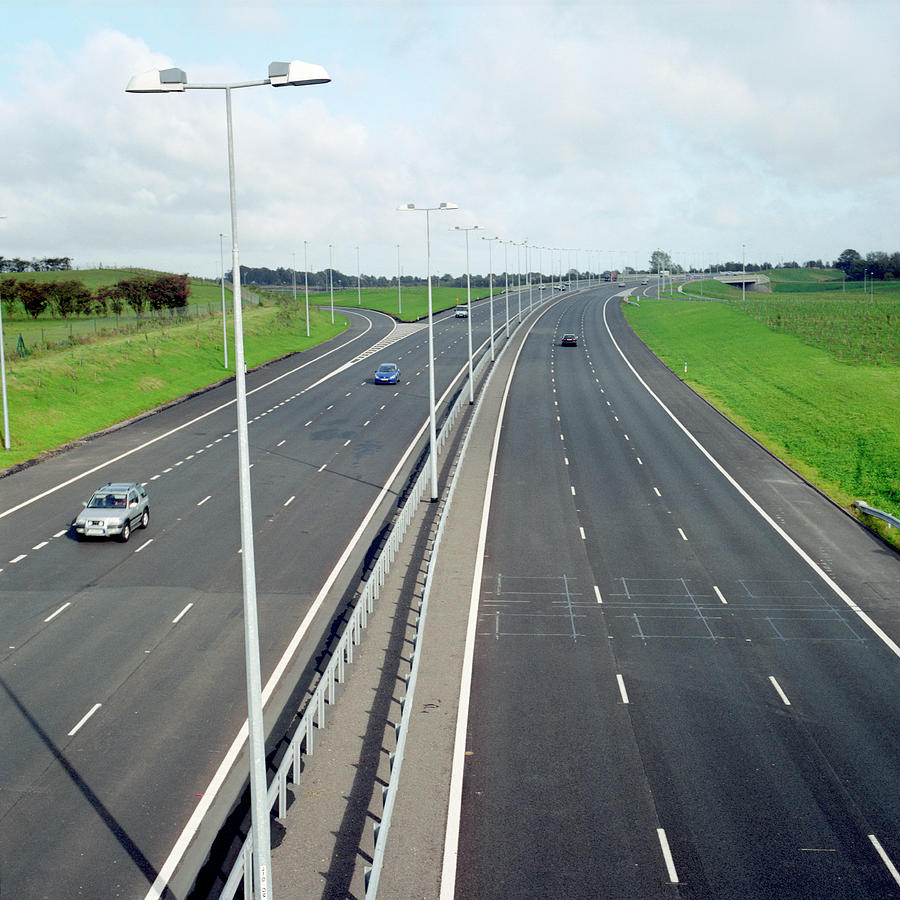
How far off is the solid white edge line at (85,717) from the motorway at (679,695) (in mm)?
7494

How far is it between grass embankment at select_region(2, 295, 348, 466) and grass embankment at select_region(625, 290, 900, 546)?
3511 cm

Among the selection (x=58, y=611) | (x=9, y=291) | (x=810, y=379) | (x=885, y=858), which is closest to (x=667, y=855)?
(x=885, y=858)

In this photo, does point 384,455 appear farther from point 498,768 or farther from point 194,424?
point 498,768

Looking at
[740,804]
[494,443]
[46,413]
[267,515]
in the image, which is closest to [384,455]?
[494,443]

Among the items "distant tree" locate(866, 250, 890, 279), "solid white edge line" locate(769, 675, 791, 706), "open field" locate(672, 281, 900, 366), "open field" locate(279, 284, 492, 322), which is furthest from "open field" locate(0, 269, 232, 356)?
"distant tree" locate(866, 250, 890, 279)

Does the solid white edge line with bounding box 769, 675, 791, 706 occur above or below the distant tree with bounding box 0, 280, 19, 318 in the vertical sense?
below

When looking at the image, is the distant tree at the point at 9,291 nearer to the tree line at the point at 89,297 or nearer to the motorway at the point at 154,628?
the tree line at the point at 89,297

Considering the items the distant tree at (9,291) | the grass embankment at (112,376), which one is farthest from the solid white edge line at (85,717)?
the distant tree at (9,291)

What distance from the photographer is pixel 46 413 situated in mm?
49812

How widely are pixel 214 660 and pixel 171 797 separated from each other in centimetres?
567

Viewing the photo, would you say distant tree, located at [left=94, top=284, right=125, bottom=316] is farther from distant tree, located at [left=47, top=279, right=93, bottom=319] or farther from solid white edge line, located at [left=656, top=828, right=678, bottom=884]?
solid white edge line, located at [left=656, top=828, right=678, bottom=884]

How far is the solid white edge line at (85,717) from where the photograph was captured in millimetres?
17875

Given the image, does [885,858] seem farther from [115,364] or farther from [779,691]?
[115,364]

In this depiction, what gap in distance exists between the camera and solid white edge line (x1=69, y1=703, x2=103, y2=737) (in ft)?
58.6
